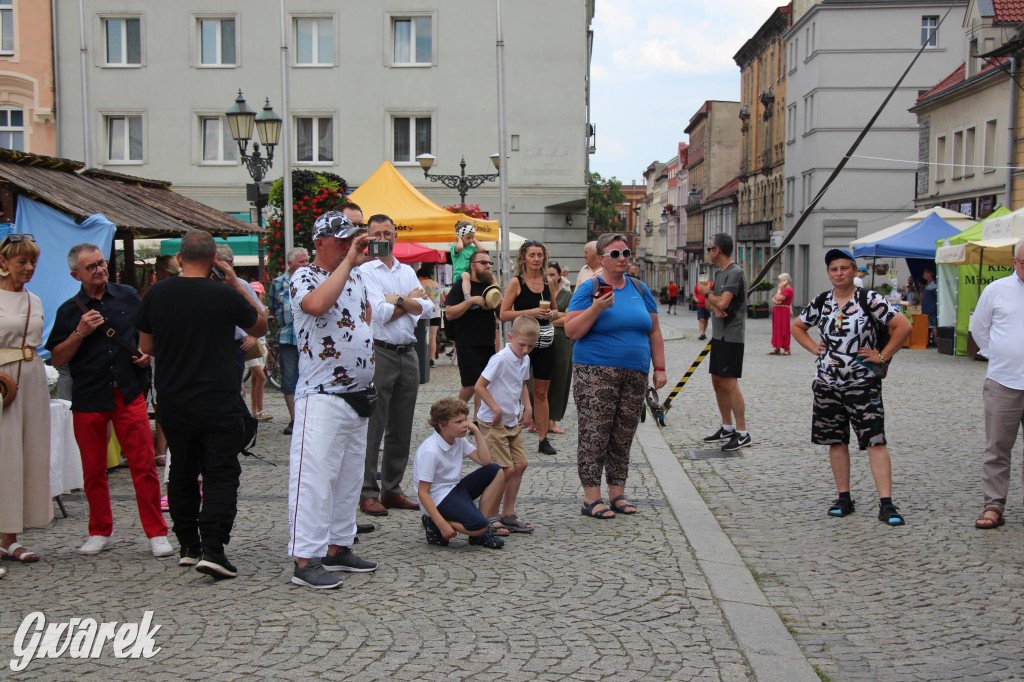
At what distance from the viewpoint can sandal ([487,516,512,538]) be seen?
6364 mm

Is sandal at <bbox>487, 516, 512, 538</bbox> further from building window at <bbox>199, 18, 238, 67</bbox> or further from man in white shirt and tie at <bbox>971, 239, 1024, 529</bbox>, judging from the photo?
building window at <bbox>199, 18, 238, 67</bbox>

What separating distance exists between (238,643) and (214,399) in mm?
1358

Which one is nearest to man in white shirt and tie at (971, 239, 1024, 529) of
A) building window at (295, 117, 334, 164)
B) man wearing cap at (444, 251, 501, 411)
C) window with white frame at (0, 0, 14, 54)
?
man wearing cap at (444, 251, 501, 411)

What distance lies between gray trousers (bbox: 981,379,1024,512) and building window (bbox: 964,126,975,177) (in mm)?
30006

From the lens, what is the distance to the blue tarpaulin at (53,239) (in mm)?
8219

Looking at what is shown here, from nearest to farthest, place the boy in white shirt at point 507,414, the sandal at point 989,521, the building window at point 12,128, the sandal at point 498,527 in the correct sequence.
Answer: the sandal at point 498,527 → the boy in white shirt at point 507,414 → the sandal at point 989,521 → the building window at point 12,128

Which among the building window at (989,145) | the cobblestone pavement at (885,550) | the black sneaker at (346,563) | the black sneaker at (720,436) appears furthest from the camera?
the building window at (989,145)

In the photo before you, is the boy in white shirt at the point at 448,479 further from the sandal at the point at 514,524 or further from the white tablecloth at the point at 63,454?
the white tablecloth at the point at 63,454

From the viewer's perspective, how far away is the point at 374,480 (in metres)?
7.22

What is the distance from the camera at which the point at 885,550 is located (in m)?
6.14

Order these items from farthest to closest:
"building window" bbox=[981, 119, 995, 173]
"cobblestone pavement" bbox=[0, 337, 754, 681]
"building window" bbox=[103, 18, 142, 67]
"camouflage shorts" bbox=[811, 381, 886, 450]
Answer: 1. "building window" bbox=[103, 18, 142, 67]
2. "building window" bbox=[981, 119, 995, 173]
3. "camouflage shorts" bbox=[811, 381, 886, 450]
4. "cobblestone pavement" bbox=[0, 337, 754, 681]

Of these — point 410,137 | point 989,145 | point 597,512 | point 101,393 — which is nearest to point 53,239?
point 101,393

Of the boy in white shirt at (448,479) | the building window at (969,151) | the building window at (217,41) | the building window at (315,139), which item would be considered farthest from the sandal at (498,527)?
the building window at (217,41)

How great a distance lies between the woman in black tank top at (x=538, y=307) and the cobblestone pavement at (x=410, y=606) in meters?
2.52
